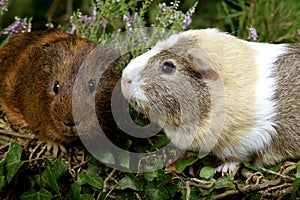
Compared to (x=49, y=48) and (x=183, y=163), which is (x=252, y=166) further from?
(x=49, y=48)

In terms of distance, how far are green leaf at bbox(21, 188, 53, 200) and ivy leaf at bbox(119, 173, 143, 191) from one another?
0.33 meters

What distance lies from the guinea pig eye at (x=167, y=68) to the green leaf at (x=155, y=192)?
0.49m

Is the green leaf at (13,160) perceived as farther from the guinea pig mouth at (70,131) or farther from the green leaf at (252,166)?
the green leaf at (252,166)

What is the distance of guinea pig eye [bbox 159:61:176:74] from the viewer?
220 cm

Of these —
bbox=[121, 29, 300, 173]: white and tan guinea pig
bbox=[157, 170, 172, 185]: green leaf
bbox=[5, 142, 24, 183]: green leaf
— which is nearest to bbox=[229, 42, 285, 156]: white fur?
bbox=[121, 29, 300, 173]: white and tan guinea pig

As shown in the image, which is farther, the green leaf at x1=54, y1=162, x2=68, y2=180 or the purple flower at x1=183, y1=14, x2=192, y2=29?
the purple flower at x1=183, y1=14, x2=192, y2=29

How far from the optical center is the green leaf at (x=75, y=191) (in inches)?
90.5

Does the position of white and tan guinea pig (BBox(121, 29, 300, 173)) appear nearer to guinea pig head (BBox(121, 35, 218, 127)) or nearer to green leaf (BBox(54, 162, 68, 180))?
guinea pig head (BBox(121, 35, 218, 127))

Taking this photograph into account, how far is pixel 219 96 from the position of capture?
2188 mm

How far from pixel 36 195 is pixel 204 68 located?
929 millimetres

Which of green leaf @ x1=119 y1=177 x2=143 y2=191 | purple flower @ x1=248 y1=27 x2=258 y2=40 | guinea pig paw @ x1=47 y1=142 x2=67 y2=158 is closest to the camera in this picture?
green leaf @ x1=119 y1=177 x2=143 y2=191

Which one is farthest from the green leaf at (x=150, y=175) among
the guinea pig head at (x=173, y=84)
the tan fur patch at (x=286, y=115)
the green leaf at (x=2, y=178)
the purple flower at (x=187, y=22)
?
the purple flower at (x=187, y=22)

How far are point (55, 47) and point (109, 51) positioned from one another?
26 cm

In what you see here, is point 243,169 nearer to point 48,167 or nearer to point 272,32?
point 48,167
